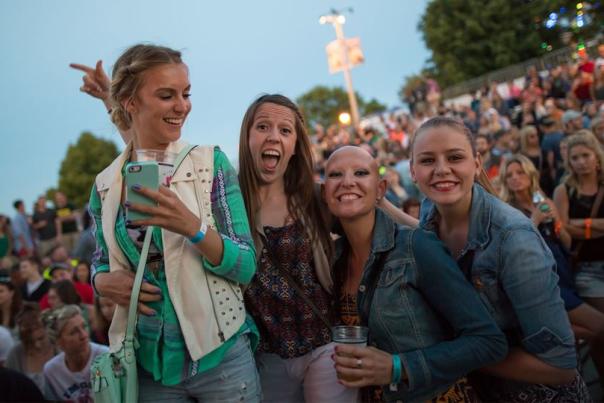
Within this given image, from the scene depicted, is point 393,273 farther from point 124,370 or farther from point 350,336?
point 124,370

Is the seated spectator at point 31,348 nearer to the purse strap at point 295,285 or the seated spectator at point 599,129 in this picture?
the purse strap at point 295,285

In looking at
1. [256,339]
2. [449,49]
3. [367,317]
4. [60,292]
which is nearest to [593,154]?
[367,317]

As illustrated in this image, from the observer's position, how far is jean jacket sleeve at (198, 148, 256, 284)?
5.92ft

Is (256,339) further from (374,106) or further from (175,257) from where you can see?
(374,106)

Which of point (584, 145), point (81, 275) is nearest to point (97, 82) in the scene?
point (584, 145)

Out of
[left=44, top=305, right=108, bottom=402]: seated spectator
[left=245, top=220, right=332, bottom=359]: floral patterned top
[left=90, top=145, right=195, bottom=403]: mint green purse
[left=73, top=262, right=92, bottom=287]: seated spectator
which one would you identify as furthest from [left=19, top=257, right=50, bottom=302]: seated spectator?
[left=90, top=145, right=195, bottom=403]: mint green purse

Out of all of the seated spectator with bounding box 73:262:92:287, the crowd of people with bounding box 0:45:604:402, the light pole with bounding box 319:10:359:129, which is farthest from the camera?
the light pole with bounding box 319:10:359:129

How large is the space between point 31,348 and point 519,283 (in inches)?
175

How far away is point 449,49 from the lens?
1543 inches

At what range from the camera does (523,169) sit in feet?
14.9

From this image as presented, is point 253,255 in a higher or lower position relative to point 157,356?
higher

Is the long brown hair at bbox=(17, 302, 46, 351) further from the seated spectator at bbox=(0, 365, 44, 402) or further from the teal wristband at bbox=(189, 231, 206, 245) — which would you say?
the teal wristband at bbox=(189, 231, 206, 245)

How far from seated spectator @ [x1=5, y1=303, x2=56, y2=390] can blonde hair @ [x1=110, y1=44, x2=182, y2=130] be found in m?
3.51

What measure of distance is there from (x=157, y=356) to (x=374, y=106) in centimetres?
7415
